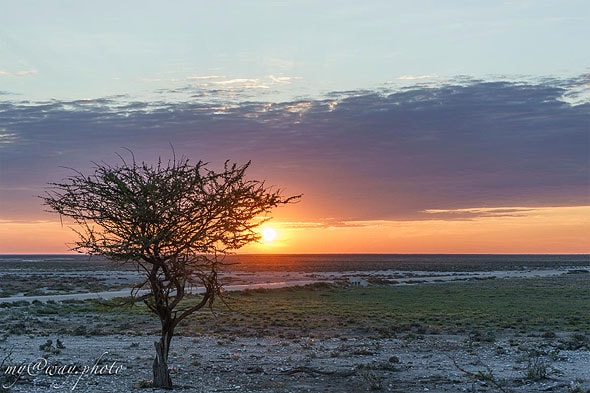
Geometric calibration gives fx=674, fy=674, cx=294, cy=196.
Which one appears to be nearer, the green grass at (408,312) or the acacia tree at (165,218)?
the acacia tree at (165,218)

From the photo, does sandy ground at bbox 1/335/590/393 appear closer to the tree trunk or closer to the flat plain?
the flat plain

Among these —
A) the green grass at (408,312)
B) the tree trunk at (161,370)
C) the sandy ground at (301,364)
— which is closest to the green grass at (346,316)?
the green grass at (408,312)

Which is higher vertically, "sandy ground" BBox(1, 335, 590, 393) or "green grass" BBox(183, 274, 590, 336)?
"green grass" BBox(183, 274, 590, 336)

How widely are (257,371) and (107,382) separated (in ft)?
12.9

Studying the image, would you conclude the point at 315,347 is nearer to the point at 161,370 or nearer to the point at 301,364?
the point at 301,364

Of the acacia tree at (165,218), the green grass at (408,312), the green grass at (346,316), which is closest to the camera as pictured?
the acacia tree at (165,218)

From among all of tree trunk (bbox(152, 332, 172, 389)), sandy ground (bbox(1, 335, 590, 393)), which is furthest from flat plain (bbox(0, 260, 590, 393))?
tree trunk (bbox(152, 332, 172, 389))

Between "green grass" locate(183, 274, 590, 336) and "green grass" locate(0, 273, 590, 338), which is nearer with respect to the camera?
"green grass" locate(0, 273, 590, 338)

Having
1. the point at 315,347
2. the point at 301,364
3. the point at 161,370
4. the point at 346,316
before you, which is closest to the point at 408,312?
the point at 346,316

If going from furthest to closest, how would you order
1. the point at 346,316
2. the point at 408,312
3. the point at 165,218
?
the point at 408,312 < the point at 346,316 < the point at 165,218

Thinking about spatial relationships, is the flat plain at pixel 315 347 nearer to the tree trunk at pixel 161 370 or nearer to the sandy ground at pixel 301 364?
the sandy ground at pixel 301 364

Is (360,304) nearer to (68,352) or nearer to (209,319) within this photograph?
(209,319)

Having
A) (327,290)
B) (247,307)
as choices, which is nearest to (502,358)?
(247,307)

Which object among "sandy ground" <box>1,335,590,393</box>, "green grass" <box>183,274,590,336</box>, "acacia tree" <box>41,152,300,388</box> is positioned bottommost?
"sandy ground" <box>1,335,590,393</box>
